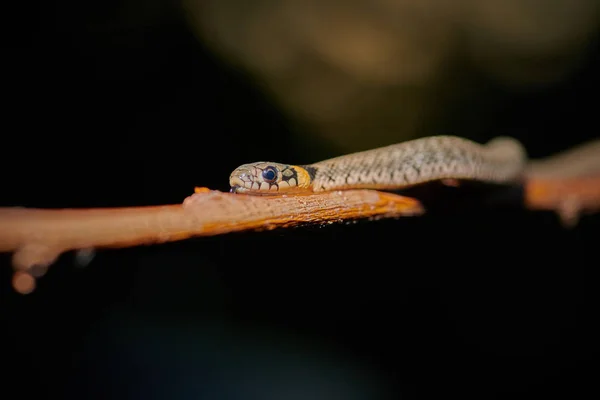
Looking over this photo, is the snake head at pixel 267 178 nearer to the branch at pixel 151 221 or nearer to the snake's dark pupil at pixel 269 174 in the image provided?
the snake's dark pupil at pixel 269 174

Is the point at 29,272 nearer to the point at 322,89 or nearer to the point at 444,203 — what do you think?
the point at 444,203

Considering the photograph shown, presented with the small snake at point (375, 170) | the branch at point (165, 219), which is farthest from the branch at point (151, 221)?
the small snake at point (375, 170)

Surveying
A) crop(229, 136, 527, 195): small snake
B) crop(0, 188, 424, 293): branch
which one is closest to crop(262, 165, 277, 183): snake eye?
crop(229, 136, 527, 195): small snake

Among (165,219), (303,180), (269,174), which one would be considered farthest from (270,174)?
(165,219)

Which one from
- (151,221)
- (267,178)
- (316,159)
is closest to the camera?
(151,221)

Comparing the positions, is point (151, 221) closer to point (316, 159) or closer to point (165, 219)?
point (165, 219)

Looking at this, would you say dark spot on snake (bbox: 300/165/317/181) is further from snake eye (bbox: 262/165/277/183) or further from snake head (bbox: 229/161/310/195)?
snake eye (bbox: 262/165/277/183)

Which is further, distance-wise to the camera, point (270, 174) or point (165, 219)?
point (270, 174)
